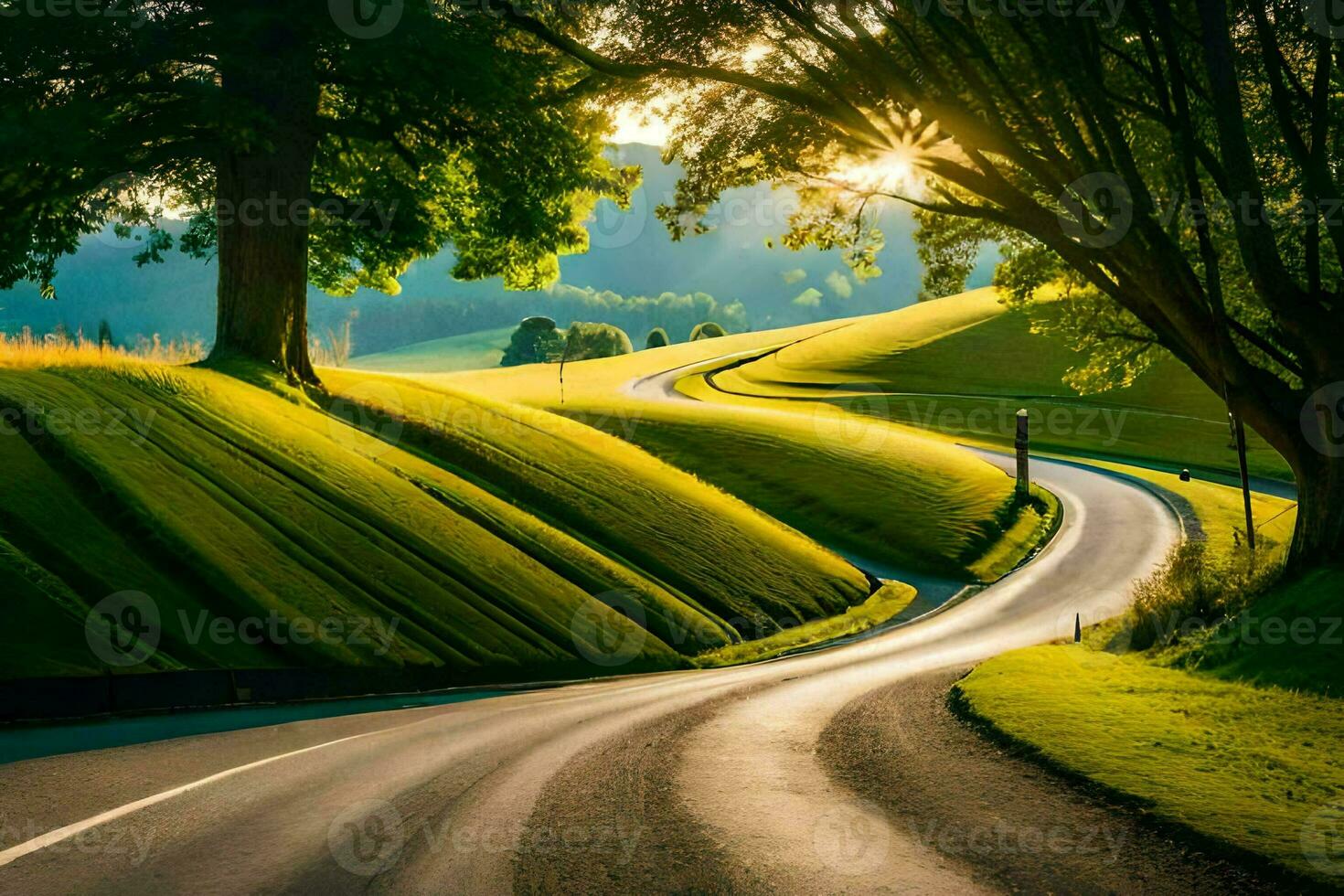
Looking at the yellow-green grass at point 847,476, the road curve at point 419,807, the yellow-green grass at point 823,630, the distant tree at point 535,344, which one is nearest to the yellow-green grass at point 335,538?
the yellow-green grass at point 823,630

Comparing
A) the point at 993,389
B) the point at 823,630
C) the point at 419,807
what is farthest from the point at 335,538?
the point at 993,389

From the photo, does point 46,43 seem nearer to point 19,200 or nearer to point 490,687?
point 19,200

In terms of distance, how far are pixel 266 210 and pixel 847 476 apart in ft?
94.1

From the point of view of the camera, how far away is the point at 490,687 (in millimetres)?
15711

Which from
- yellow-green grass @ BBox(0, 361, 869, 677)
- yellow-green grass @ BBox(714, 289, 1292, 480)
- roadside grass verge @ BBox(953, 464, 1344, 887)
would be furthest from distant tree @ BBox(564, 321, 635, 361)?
roadside grass verge @ BBox(953, 464, 1344, 887)

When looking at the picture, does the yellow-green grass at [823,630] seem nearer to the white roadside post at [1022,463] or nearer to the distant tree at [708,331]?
the white roadside post at [1022,463]

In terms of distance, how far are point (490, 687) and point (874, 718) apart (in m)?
8.47

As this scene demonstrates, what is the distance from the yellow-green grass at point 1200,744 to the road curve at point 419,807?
1.75 meters

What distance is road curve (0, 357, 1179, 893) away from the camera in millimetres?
5281

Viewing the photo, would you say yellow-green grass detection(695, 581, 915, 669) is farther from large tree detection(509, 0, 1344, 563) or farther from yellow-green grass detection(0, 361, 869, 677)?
large tree detection(509, 0, 1344, 563)

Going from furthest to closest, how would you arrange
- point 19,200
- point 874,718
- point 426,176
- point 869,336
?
point 869,336, point 426,176, point 19,200, point 874,718

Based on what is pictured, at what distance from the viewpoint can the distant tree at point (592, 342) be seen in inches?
5113

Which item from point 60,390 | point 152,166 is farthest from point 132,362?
point 152,166

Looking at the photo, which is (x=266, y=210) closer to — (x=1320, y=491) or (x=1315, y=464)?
(x=1315, y=464)
